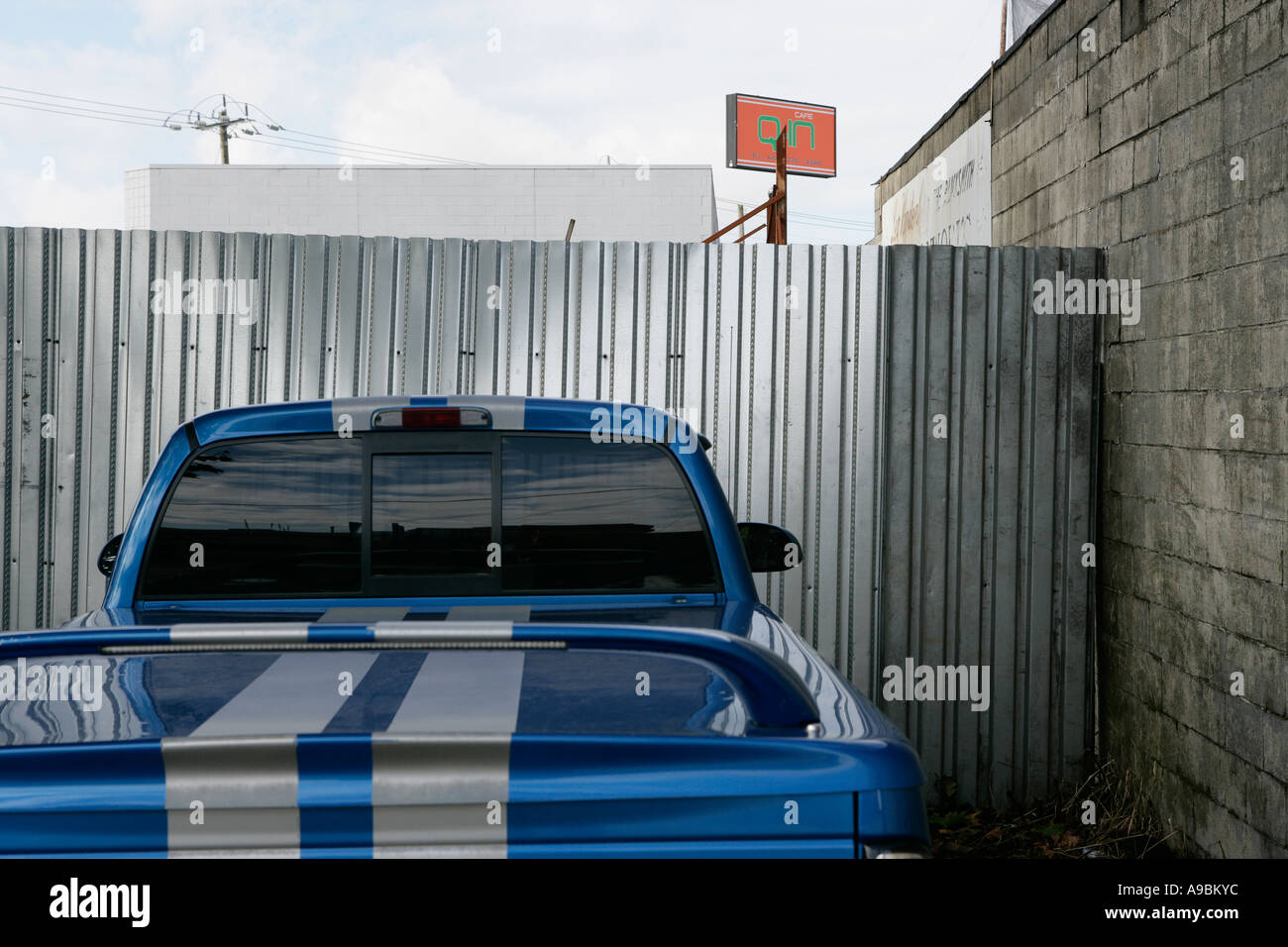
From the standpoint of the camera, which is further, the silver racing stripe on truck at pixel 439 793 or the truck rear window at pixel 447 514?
the truck rear window at pixel 447 514

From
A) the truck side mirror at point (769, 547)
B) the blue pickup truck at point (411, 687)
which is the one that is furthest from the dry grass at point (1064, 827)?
the blue pickup truck at point (411, 687)

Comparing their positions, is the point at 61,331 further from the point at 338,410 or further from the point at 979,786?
the point at 979,786

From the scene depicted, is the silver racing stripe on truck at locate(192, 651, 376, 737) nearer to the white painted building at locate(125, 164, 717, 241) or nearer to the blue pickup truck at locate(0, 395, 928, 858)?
the blue pickup truck at locate(0, 395, 928, 858)

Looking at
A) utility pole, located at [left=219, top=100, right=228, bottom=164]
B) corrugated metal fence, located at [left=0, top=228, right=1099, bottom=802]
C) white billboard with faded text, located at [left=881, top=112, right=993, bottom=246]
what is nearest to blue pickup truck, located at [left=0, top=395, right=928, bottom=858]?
corrugated metal fence, located at [left=0, top=228, right=1099, bottom=802]

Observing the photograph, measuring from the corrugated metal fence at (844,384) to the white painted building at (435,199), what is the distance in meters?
20.3

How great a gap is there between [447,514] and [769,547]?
3.70ft

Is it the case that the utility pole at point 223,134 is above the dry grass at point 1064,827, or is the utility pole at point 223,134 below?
above

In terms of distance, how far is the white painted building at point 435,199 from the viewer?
2703 centimetres

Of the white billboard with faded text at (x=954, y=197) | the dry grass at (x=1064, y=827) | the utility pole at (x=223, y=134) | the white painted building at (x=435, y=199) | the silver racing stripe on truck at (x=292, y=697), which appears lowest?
the dry grass at (x=1064, y=827)

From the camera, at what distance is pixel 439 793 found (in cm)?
162

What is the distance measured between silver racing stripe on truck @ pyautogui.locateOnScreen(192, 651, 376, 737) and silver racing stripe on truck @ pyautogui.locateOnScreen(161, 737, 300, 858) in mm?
59

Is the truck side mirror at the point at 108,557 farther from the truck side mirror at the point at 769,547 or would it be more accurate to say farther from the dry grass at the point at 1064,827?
the dry grass at the point at 1064,827

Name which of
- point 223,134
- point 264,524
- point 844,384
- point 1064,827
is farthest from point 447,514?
point 223,134
